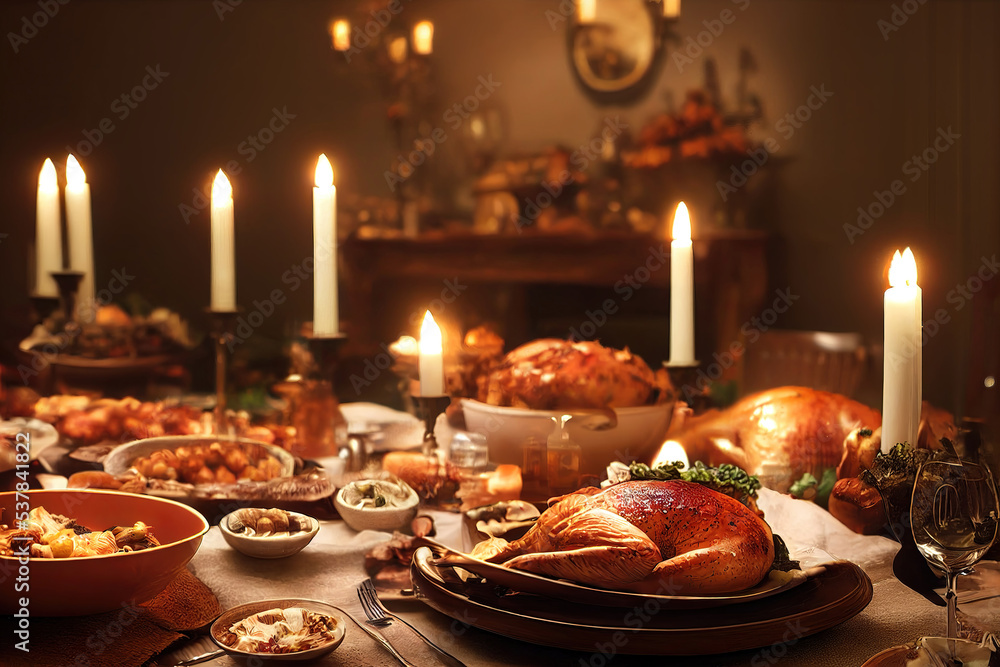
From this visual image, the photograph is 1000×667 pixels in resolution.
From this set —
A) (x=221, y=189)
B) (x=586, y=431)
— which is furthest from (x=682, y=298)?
(x=221, y=189)

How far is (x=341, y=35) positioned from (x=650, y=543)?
2203mm

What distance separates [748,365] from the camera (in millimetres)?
2225

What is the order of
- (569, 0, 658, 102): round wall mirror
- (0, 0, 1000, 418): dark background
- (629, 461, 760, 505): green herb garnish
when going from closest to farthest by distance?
(629, 461, 760, 505): green herb garnish → (0, 0, 1000, 418): dark background → (569, 0, 658, 102): round wall mirror

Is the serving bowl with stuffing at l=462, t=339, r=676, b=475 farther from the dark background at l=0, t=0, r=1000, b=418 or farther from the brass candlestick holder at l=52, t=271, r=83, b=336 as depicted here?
the dark background at l=0, t=0, r=1000, b=418

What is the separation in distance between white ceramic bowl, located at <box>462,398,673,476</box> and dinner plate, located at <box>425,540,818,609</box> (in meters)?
0.25

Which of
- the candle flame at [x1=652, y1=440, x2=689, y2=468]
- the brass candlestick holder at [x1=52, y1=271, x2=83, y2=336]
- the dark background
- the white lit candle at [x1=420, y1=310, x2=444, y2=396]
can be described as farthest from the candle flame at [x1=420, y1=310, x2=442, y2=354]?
the dark background

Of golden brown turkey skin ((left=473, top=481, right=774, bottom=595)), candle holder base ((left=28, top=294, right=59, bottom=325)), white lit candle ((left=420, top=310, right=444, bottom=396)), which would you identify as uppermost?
candle holder base ((left=28, top=294, right=59, bottom=325))

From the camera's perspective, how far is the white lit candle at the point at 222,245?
847 mm

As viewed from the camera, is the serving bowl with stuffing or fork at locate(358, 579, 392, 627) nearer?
fork at locate(358, 579, 392, 627)

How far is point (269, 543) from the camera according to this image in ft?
2.33

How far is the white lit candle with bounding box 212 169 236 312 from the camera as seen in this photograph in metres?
0.85

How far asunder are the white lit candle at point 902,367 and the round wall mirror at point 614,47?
1836mm

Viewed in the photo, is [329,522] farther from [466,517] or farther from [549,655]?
[549,655]

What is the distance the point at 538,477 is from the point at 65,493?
0.42m
